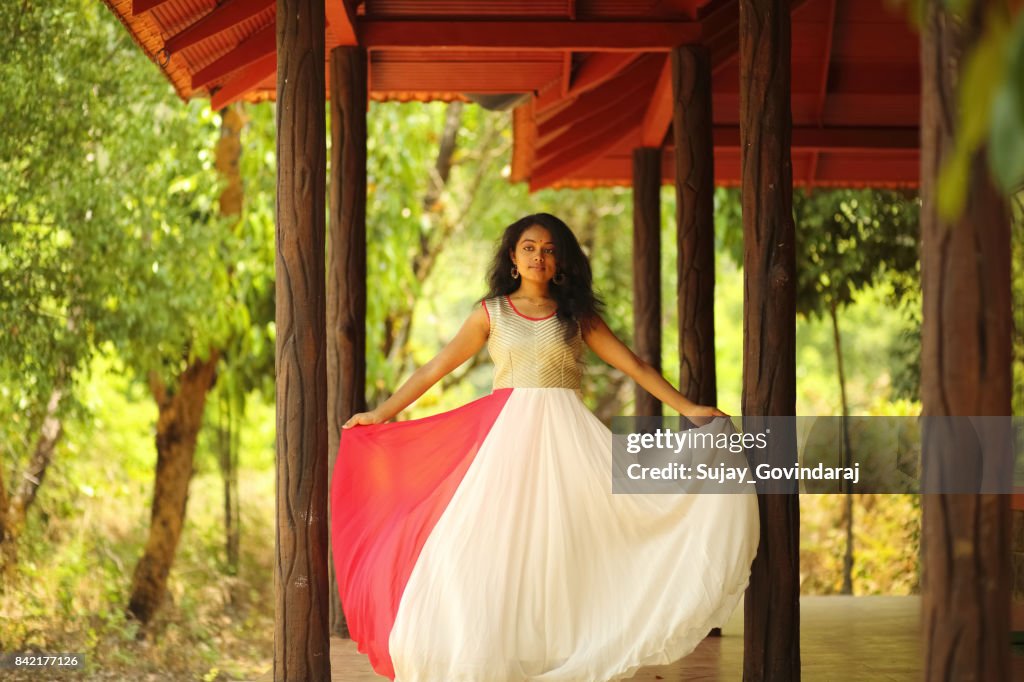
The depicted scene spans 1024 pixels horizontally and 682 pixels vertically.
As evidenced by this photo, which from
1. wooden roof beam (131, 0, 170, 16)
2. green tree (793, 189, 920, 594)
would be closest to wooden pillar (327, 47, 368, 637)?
wooden roof beam (131, 0, 170, 16)

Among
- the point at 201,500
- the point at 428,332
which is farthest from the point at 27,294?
the point at 428,332

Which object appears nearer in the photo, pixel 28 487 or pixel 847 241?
pixel 28 487

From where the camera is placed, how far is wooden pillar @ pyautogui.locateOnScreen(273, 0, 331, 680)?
449 centimetres

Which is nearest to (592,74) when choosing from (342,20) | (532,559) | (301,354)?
(342,20)

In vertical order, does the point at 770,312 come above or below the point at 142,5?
below

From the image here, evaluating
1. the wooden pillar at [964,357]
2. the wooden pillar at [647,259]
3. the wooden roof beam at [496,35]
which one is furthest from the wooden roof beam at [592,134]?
the wooden pillar at [964,357]

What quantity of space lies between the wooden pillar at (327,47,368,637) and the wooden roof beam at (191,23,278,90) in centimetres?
33

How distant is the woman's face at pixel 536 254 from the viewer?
4.74 meters

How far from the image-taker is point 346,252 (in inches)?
255

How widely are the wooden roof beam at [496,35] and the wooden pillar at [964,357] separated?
3.93 metres

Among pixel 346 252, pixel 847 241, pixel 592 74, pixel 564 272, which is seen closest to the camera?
pixel 564 272

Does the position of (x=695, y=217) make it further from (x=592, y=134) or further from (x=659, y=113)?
(x=592, y=134)

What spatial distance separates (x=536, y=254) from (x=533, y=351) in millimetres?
355

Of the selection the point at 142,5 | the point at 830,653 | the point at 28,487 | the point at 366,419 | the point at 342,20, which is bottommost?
the point at 830,653
